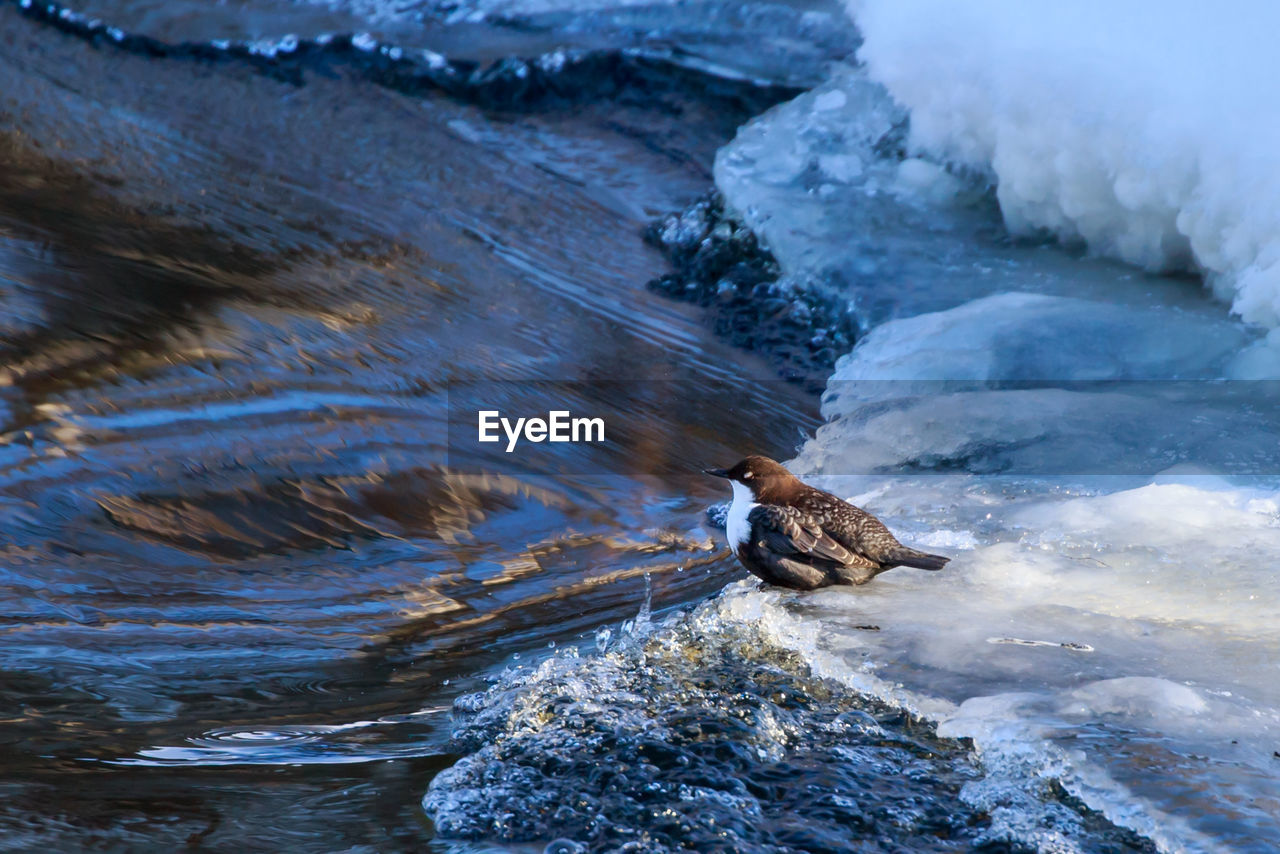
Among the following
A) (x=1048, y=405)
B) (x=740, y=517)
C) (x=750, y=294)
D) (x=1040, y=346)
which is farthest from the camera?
(x=750, y=294)

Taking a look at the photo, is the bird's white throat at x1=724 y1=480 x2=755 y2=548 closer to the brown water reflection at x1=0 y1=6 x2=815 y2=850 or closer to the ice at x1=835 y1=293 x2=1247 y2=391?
the brown water reflection at x1=0 y1=6 x2=815 y2=850

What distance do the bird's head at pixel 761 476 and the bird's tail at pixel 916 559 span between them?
1.24 ft

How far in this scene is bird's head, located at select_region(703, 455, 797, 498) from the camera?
12.3 ft

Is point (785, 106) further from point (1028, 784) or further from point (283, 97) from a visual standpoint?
point (1028, 784)

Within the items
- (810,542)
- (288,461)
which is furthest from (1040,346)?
(288,461)

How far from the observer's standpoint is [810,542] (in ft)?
11.6

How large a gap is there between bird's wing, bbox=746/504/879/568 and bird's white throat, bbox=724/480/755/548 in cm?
2

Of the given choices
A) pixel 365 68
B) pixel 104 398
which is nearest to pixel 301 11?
pixel 365 68

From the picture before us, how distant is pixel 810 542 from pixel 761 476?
31 centimetres

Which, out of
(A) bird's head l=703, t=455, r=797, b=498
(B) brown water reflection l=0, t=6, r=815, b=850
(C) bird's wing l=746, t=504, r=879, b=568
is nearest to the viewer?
(B) brown water reflection l=0, t=6, r=815, b=850

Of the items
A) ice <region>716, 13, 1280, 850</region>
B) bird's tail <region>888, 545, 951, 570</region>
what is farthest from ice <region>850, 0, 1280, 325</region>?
bird's tail <region>888, 545, 951, 570</region>

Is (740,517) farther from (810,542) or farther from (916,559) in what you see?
(916,559)

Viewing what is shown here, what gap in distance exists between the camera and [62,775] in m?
2.60

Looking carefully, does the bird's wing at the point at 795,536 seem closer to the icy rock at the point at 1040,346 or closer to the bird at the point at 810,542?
the bird at the point at 810,542
